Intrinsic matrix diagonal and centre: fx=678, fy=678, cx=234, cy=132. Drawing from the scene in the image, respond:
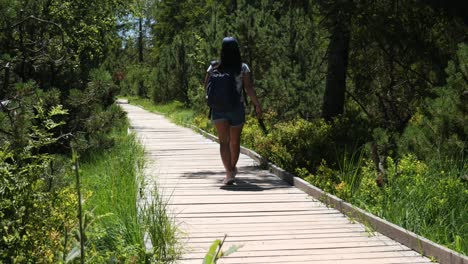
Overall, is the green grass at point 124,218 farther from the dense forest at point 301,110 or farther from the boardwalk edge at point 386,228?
the boardwalk edge at point 386,228

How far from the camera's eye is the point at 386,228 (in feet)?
21.0

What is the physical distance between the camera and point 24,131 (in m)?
4.94

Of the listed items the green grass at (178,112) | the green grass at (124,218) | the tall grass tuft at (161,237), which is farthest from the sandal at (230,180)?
the green grass at (178,112)

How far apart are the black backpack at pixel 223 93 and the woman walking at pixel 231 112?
0.05m

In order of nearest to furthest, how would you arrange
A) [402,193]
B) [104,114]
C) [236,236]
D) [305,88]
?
[236,236] → [402,193] → [104,114] → [305,88]

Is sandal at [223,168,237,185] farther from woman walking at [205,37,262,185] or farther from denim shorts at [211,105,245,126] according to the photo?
denim shorts at [211,105,245,126]

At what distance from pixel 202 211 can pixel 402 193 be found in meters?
2.23

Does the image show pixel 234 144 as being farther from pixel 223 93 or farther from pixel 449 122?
pixel 449 122

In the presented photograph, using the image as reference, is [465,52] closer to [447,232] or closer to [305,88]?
[447,232]

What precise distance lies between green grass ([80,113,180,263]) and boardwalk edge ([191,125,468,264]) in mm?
1963

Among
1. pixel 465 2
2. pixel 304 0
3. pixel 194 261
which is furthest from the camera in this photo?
pixel 304 0

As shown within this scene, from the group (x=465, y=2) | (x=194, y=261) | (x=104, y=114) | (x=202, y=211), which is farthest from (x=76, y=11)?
(x=194, y=261)

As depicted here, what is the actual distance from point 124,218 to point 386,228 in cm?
246

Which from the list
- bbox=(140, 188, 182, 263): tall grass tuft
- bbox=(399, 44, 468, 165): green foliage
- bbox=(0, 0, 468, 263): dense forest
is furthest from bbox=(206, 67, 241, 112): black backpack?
bbox=(140, 188, 182, 263): tall grass tuft
